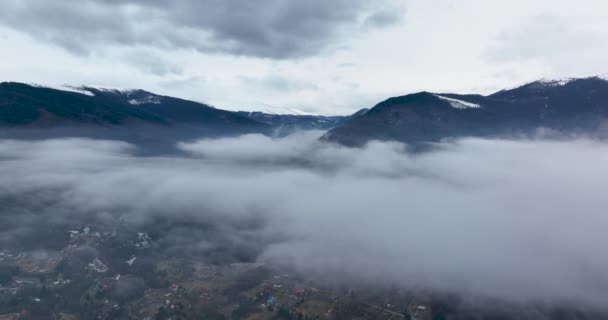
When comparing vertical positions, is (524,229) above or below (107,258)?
above

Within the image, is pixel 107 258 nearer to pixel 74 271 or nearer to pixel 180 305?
pixel 74 271

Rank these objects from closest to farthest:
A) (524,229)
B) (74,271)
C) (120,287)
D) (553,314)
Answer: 1. (553,314)
2. (120,287)
3. (74,271)
4. (524,229)

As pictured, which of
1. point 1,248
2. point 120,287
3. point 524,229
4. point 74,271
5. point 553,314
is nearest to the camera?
point 553,314

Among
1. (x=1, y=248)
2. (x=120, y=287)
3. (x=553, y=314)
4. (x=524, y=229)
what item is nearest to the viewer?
(x=553, y=314)

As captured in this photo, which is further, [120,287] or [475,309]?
[120,287]

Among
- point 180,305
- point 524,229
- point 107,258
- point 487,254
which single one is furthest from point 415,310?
point 107,258

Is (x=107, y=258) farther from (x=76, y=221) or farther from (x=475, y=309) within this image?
(x=475, y=309)

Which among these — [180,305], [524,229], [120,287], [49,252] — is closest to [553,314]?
[524,229]

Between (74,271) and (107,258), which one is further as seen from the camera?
(107,258)

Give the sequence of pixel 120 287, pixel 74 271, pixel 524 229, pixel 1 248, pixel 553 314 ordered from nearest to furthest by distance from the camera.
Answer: pixel 553 314 → pixel 120 287 → pixel 74 271 → pixel 1 248 → pixel 524 229
